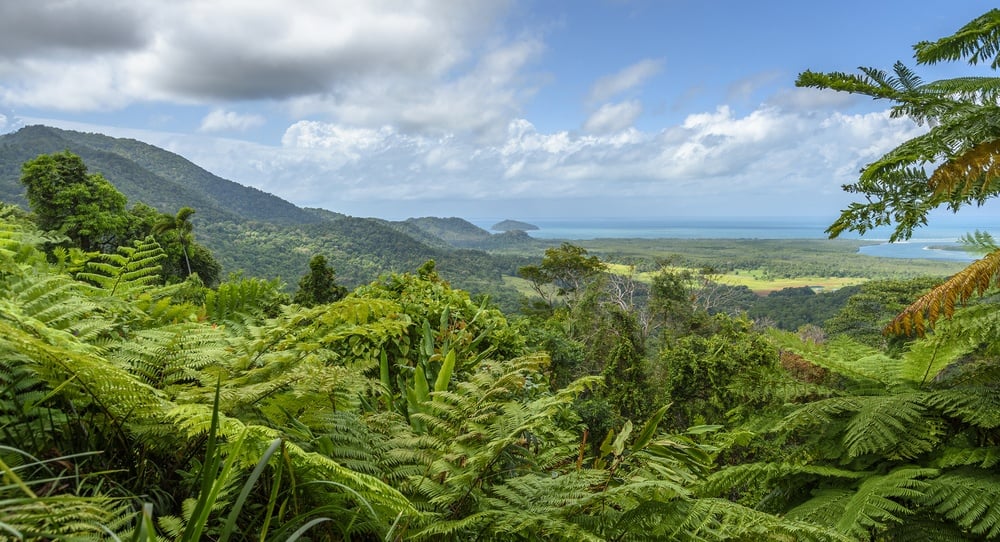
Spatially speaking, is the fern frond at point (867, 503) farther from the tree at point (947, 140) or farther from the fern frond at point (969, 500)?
the tree at point (947, 140)

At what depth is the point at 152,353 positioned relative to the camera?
117 cm

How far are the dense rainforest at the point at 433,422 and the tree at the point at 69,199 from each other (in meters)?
22.5

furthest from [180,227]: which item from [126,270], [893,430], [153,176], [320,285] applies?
[153,176]

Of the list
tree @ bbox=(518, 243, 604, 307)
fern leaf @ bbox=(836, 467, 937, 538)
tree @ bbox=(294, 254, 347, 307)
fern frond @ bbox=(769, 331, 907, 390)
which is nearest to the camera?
fern leaf @ bbox=(836, 467, 937, 538)

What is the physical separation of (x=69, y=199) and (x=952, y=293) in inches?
1017

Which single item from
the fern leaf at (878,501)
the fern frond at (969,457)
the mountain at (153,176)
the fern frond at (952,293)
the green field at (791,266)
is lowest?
the green field at (791,266)

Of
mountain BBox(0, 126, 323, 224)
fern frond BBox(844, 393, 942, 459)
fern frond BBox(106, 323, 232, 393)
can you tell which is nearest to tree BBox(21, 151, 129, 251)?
fern frond BBox(106, 323, 232, 393)

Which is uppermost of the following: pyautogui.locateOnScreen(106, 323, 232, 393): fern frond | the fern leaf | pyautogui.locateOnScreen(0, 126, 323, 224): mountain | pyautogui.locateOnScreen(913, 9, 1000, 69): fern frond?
pyautogui.locateOnScreen(0, 126, 323, 224): mountain

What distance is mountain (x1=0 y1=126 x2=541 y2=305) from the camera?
57875 mm

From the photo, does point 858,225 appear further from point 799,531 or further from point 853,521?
point 799,531

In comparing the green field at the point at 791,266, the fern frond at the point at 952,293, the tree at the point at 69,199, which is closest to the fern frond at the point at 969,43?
the fern frond at the point at 952,293

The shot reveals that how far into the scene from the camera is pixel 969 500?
4.56 ft

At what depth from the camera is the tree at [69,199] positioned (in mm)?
18891

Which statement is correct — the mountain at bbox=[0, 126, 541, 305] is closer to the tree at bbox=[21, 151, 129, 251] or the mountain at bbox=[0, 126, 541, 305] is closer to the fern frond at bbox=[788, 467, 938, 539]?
the tree at bbox=[21, 151, 129, 251]
